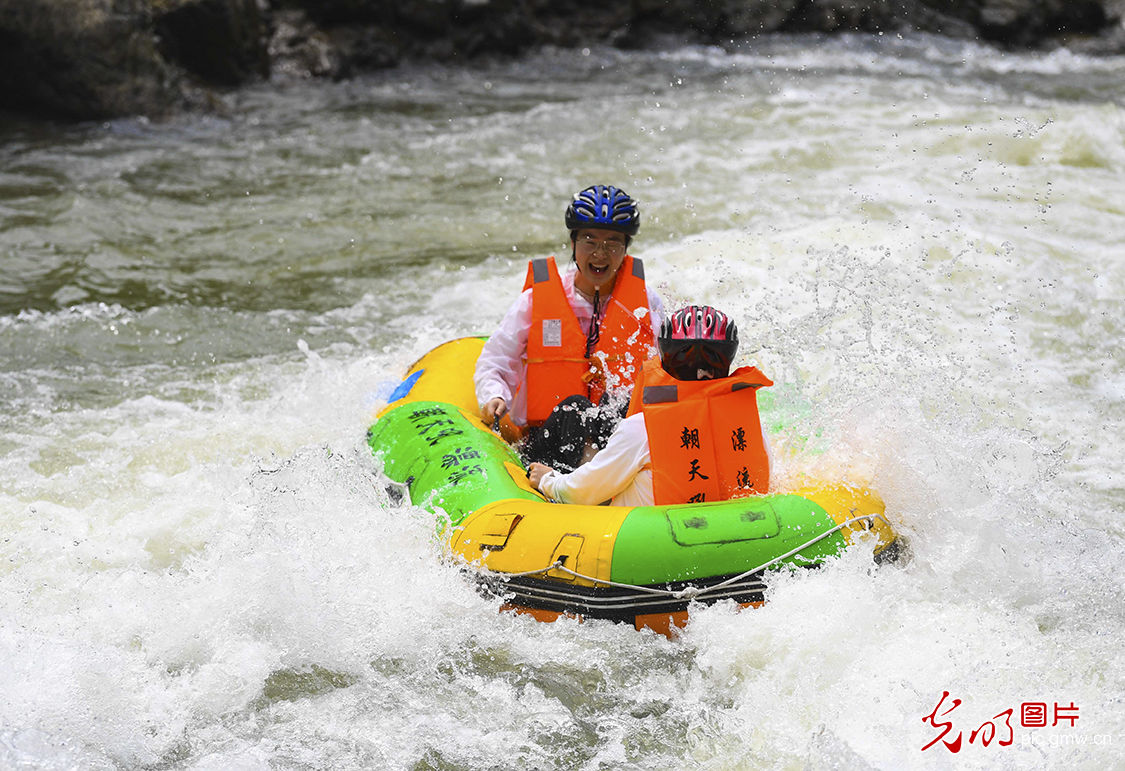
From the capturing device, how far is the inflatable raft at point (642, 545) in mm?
4094

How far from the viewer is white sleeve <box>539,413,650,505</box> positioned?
4.27 m

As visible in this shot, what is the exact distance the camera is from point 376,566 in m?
4.50

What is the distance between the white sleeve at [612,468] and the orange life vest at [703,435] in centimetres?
6

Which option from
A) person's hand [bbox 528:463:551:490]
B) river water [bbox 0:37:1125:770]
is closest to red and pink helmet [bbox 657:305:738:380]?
river water [bbox 0:37:1125:770]

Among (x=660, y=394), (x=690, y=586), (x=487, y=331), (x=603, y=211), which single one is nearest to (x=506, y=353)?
(x=603, y=211)

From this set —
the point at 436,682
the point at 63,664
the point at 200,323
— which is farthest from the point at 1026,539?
the point at 200,323

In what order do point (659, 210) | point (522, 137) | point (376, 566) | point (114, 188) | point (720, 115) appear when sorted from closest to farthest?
1. point (376, 566)
2. point (659, 210)
3. point (114, 188)
4. point (522, 137)
5. point (720, 115)

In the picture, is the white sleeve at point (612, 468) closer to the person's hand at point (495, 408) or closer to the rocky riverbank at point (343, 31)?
the person's hand at point (495, 408)

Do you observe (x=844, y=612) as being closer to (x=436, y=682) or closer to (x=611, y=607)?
(x=611, y=607)

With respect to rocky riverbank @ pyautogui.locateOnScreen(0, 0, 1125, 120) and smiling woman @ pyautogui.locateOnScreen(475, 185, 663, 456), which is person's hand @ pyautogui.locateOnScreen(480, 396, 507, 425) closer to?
smiling woman @ pyautogui.locateOnScreen(475, 185, 663, 456)

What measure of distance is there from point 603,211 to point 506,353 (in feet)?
2.73

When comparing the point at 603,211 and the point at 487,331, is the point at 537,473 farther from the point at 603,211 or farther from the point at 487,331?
the point at 487,331

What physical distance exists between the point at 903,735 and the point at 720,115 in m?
10.4

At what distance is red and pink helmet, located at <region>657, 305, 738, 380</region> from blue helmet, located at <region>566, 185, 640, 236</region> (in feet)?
3.16
